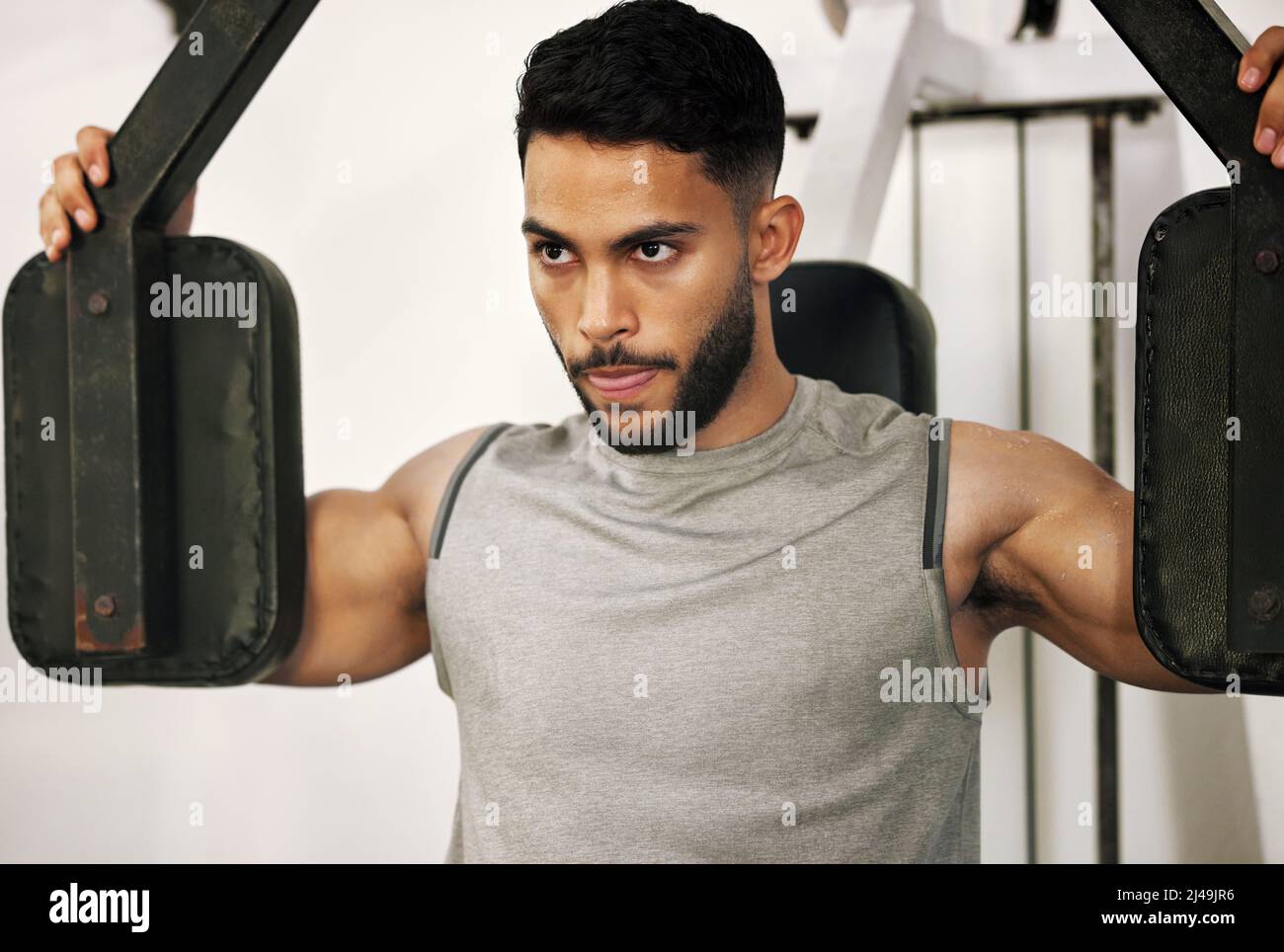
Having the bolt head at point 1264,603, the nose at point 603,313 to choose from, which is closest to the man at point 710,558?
the nose at point 603,313

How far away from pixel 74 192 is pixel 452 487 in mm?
354

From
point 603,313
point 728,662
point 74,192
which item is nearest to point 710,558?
point 728,662

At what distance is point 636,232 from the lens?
0.85m

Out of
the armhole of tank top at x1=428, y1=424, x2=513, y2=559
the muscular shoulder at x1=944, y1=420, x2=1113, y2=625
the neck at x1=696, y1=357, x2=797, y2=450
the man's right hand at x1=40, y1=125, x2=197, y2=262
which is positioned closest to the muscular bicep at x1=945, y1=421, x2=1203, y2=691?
the muscular shoulder at x1=944, y1=420, x2=1113, y2=625

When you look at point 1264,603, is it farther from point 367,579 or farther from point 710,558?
point 367,579

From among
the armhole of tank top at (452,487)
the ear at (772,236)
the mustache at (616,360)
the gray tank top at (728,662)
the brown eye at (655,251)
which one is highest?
the ear at (772,236)

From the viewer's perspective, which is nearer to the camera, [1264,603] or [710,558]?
[1264,603]

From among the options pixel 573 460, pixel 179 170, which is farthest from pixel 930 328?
pixel 179 170

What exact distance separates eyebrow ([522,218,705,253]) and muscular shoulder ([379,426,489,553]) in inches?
10.2

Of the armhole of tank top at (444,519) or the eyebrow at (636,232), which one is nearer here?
the eyebrow at (636,232)

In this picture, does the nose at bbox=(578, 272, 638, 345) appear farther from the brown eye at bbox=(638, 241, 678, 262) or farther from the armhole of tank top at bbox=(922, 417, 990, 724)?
the armhole of tank top at bbox=(922, 417, 990, 724)

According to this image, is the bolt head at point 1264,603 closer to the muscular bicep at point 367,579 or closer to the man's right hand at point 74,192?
the muscular bicep at point 367,579

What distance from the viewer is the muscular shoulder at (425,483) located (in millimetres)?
1042

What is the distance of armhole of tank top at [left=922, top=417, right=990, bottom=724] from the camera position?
907 mm
